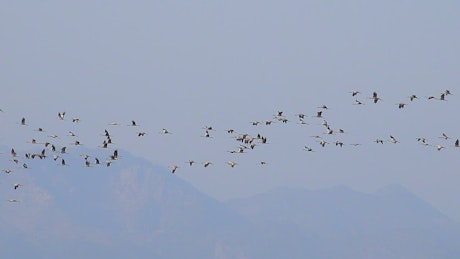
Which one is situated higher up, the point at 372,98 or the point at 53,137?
the point at 372,98

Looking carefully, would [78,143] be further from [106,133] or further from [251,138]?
[251,138]

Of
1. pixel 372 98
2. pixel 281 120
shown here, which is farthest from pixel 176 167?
pixel 372 98

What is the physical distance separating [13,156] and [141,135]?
19650mm

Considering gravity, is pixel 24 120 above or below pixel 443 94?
below

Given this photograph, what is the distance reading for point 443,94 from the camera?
9250cm

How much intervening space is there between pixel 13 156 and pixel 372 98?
42411 mm

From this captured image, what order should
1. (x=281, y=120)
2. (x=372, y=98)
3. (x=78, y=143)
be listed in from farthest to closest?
(x=78, y=143), (x=281, y=120), (x=372, y=98)

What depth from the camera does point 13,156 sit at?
4365 inches

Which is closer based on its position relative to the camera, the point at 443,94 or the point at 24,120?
the point at 443,94

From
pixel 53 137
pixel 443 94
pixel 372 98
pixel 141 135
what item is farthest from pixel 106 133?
pixel 443 94

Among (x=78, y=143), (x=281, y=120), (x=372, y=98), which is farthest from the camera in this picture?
(x=78, y=143)

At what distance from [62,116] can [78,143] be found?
7.45m

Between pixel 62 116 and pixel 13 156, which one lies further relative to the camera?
pixel 13 156

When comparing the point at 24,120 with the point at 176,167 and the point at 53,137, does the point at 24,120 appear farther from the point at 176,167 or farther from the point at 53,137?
the point at 176,167
